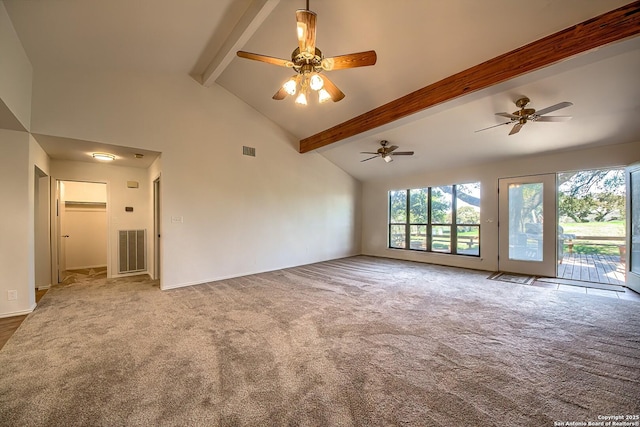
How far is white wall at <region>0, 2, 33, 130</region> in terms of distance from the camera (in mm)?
2584

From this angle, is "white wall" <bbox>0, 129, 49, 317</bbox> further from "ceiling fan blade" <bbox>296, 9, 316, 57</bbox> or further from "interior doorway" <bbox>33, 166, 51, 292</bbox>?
"ceiling fan blade" <bbox>296, 9, 316, 57</bbox>

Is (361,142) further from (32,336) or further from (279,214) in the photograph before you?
(32,336)

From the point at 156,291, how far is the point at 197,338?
2237mm

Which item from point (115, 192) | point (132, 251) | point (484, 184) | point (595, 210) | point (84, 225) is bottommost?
point (132, 251)

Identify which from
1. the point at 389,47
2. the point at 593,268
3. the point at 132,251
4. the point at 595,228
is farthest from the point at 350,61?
the point at 595,228

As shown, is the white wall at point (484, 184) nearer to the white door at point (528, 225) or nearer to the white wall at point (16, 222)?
the white door at point (528, 225)

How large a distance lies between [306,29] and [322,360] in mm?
2929

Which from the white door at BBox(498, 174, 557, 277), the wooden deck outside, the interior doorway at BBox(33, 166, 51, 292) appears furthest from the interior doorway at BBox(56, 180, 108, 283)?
the wooden deck outside

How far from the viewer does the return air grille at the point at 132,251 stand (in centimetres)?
545

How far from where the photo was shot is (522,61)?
9.50 feet

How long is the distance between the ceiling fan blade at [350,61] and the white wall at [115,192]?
499 centimetres

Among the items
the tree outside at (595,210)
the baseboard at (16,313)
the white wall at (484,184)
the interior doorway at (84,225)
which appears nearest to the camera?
the baseboard at (16,313)

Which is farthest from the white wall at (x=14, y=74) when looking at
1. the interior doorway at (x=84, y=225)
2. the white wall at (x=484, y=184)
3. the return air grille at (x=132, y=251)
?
the white wall at (x=484, y=184)

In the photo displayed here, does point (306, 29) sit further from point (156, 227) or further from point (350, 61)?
point (156, 227)
